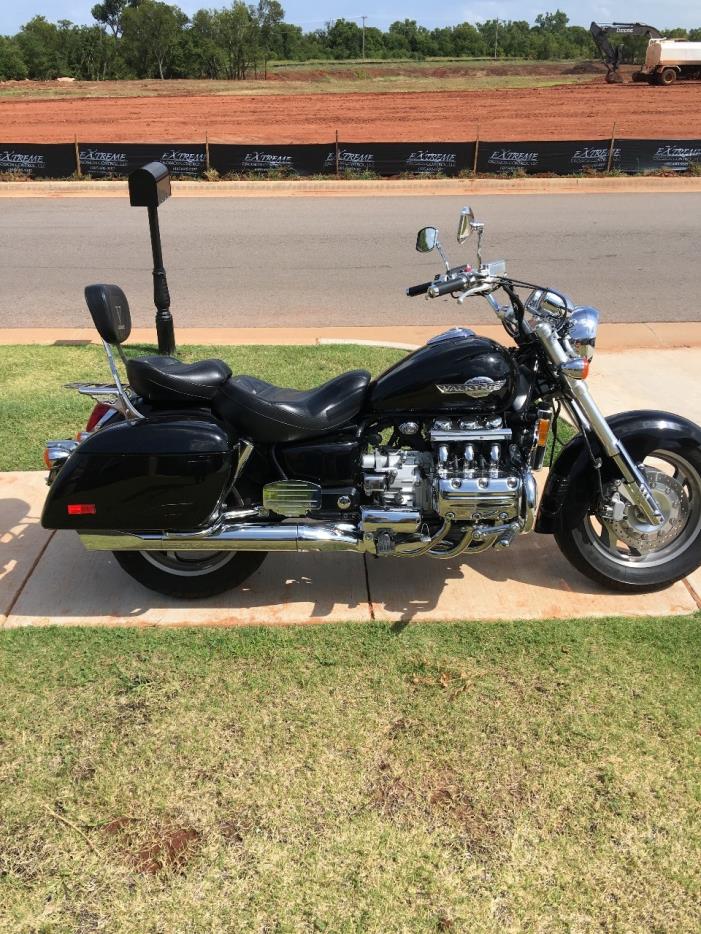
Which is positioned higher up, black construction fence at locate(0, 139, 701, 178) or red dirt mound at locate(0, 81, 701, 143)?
red dirt mound at locate(0, 81, 701, 143)

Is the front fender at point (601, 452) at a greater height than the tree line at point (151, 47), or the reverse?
the tree line at point (151, 47)

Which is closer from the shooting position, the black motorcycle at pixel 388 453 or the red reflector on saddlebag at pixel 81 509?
the black motorcycle at pixel 388 453

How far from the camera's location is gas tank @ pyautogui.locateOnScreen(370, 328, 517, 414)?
10.8 feet

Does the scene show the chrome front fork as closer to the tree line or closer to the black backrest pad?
the black backrest pad

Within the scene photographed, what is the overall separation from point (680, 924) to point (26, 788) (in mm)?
2159

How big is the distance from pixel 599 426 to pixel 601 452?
154 mm

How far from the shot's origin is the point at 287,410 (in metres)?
3.44

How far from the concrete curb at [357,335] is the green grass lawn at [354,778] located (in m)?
4.45

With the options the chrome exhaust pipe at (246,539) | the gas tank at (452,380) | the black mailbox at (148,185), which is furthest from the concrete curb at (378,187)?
the chrome exhaust pipe at (246,539)

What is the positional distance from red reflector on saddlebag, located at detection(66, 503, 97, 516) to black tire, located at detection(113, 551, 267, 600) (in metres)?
0.36

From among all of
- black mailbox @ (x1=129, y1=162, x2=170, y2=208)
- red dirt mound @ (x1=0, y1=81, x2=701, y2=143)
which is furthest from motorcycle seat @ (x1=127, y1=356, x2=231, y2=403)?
red dirt mound @ (x1=0, y1=81, x2=701, y2=143)

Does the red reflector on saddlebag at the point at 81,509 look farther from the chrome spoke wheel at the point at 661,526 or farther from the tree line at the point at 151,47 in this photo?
the tree line at the point at 151,47

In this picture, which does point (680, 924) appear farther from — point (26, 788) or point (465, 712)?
point (26, 788)

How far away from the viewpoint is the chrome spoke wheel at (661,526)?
3.70 meters
